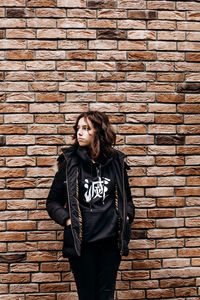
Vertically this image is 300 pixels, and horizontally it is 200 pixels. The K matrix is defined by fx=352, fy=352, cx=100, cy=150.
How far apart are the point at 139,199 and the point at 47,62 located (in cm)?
151

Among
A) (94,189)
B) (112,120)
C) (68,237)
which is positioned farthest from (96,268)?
(112,120)

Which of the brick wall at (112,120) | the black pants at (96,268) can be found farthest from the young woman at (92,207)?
the brick wall at (112,120)

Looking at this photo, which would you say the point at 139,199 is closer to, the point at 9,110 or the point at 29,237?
the point at 29,237

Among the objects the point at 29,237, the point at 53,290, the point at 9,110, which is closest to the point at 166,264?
the point at 53,290

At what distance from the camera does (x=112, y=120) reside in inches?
128

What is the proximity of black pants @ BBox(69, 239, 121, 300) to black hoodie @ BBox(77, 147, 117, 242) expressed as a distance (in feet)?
0.32

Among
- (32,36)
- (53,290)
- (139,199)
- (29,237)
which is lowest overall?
(53,290)

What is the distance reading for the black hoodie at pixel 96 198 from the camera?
254 centimetres

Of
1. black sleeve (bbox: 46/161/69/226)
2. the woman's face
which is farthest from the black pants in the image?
the woman's face

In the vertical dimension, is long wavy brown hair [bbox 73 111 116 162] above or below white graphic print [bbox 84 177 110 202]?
A: above

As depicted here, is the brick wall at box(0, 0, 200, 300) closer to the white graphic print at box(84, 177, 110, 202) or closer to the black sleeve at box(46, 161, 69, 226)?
the black sleeve at box(46, 161, 69, 226)

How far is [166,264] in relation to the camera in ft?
10.9

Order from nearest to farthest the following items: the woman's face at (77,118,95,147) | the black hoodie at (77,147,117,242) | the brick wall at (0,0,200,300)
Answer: the black hoodie at (77,147,117,242), the woman's face at (77,118,95,147), the brick wall at (0,0,200,300)

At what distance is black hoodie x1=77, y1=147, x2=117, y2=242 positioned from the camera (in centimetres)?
254
